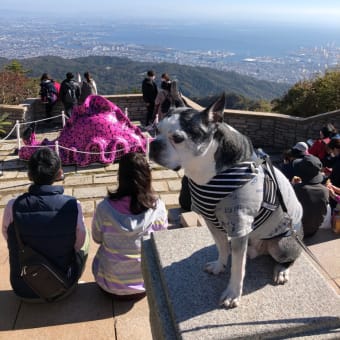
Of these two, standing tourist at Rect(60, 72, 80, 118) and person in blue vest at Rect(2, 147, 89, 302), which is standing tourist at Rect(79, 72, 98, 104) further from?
person in blue vest at Rect(2, 147, 89, 302)

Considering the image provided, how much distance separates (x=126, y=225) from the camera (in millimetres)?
3447

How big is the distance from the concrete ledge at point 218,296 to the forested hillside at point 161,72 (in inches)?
3230

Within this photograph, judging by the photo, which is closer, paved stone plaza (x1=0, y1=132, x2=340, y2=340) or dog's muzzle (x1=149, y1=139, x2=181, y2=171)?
dog's muzzle (x1=149, y1=139, x2=181, y2=171)

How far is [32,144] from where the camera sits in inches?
379

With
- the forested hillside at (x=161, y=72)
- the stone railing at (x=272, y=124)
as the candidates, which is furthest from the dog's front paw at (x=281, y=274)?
the forested hillside at (x=161, y=72)

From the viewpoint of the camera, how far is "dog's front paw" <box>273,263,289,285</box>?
254cm

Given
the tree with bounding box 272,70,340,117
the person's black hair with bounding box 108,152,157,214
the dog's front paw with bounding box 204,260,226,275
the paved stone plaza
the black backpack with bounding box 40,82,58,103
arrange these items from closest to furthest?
1. the dog's front paw with bounding box 204,260,226,275
2. the person's black hair with bounding box 108,152,157,214
3. the paved stone plaza
4. the tree with bounding box 272,70,340,117
5. the black backpack with bounding box 40,82,58,103

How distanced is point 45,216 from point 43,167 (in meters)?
0.43

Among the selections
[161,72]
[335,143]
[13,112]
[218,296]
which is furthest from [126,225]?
[161,72]

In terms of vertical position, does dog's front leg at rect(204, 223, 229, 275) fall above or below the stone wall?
above

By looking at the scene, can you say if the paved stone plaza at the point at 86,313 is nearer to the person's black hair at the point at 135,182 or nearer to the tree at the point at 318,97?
the person's black hair at the point at 135,182

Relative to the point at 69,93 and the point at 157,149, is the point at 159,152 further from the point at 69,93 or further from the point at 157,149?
the point at 69,93

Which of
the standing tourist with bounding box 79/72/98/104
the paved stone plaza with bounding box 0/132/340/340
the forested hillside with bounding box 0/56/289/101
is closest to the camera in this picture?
the paved stone plaza with bounding box 0/132/340/340

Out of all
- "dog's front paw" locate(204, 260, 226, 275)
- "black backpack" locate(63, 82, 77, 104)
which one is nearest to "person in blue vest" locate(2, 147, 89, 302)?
"dog's front paw" locate(204, 260, 226, 275)
